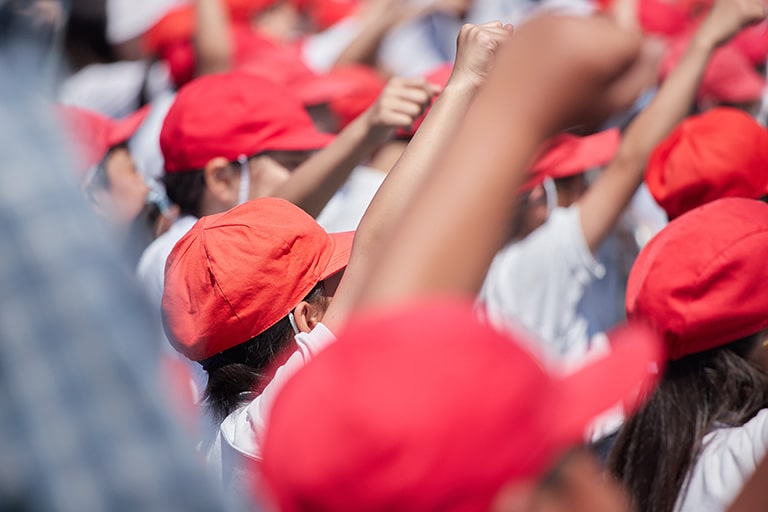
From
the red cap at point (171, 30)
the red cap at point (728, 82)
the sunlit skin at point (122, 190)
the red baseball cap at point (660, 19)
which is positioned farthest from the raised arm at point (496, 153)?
the red baseball cap at point (660, 19)

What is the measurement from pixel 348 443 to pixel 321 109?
335 cm

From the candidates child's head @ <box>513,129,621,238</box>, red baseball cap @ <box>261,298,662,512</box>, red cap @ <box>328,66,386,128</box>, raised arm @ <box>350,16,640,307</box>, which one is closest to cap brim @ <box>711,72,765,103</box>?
child's head @ <box>513,129,621,238</box>

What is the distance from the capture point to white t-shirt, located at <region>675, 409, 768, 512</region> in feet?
6.98

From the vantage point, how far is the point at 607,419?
2.74m

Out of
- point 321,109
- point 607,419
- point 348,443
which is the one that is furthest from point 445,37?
point 348,443

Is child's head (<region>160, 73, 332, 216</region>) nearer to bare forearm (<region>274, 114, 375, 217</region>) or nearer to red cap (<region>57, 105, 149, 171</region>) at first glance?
bare forearm (<region>274, 114, 375, 217</region>)

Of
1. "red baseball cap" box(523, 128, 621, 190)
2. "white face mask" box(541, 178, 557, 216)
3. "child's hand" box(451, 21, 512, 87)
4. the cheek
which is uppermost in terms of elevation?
"child's hand" box(451, 21, 512, 87)

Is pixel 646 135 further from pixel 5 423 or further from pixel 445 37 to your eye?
pixel 445 37

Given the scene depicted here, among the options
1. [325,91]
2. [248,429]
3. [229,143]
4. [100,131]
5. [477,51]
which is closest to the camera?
[477,51]

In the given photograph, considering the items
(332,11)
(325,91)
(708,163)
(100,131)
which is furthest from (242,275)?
(332,11)

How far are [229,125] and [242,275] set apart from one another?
1.11m

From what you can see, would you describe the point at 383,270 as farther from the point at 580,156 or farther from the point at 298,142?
the point at 580,156

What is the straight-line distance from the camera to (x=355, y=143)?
262cm

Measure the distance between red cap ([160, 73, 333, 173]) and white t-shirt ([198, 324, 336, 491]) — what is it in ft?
3.72
